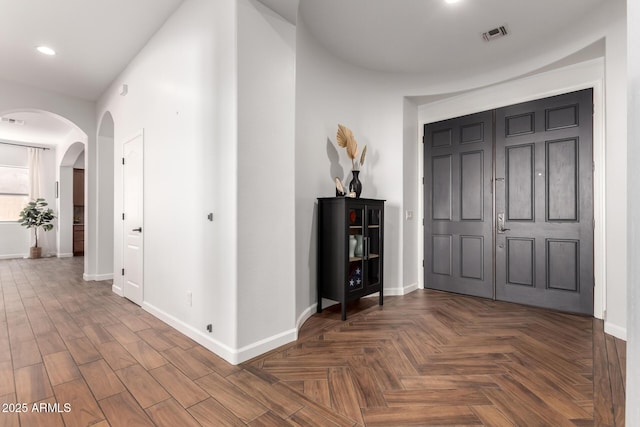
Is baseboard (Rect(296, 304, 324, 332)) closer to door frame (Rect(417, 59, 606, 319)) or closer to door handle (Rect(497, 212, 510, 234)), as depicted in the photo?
door handle (Rect(497, 212, 510, 234))

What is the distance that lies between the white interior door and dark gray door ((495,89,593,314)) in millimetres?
4210

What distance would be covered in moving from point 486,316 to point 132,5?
452cm

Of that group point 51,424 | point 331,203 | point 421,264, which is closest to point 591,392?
point 331,203

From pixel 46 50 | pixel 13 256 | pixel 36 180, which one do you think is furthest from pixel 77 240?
pixel 46 50

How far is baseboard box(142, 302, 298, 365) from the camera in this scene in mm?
2174

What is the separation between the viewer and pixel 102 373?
6.59ft

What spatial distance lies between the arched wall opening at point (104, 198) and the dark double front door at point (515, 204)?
487cm

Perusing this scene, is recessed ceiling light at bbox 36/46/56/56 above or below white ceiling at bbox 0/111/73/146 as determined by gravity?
above

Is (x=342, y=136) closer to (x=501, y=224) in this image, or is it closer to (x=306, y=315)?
(x=306, y=315)

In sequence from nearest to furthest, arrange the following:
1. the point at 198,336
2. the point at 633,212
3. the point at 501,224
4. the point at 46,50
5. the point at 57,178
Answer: the point at 633,212
the point at 198,336
the point at 46,50
the point at 501,224
the point at 57,178

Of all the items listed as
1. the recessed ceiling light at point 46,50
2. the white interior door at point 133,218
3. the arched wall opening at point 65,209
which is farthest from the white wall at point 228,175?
the arched wall opening at point 65,209

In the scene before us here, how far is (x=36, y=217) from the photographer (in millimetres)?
7473

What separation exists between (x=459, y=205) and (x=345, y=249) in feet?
6.42

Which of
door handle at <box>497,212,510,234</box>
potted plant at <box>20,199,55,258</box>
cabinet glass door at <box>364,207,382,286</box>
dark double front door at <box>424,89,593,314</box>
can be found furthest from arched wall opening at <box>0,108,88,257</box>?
door handle at <box>497,212,510,234</box>
